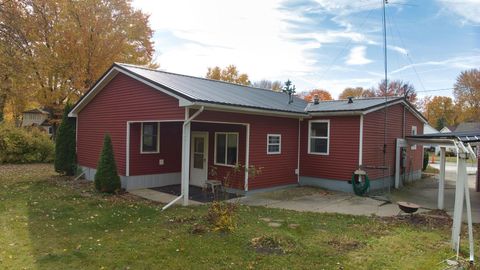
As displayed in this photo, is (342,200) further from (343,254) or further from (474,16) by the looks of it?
(474,16)

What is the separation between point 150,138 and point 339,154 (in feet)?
23.1

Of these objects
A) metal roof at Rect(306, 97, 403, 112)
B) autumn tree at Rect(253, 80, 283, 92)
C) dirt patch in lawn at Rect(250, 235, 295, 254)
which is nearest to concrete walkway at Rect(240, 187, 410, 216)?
metal roof at Rect(306, 97, 403, 112)

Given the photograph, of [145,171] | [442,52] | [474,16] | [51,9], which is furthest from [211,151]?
[51,9]

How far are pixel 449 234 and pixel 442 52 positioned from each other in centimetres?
1264

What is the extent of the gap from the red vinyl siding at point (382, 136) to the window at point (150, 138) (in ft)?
25.1

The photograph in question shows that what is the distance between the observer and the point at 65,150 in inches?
618

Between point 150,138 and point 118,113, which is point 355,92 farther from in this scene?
point 118,113

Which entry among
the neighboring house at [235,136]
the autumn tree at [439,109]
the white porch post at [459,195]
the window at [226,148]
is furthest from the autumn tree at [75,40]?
the autumn tree at [439,109]

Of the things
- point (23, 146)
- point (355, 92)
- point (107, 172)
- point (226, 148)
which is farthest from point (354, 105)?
point (355, 92)

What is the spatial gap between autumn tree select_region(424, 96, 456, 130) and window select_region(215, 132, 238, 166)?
58672 millimetres

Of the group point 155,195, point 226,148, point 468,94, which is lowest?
point 155,195

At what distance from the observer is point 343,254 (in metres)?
6.07

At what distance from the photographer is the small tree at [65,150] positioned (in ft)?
51.3

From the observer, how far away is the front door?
43.4ft
